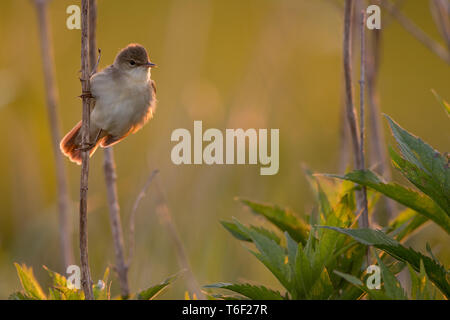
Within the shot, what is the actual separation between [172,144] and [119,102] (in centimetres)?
127

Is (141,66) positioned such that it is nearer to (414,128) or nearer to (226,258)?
(226,258)

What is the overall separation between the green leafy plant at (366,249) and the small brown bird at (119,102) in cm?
81

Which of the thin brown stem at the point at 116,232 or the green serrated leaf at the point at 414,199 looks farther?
the thin brown stem at the point at 116,232

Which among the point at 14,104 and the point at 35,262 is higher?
the point at 14,104

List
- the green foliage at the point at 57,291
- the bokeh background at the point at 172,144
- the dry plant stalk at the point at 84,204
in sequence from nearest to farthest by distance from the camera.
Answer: the dry plant stalk at the point at 84,204
the green foliage at the point at 57,291
the bokeh background at the point at 172,144

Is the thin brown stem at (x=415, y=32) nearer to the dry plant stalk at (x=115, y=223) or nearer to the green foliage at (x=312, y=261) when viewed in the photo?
the green foliage at (x=312, y=261)

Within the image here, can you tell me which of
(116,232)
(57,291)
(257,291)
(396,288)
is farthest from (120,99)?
(396,288)

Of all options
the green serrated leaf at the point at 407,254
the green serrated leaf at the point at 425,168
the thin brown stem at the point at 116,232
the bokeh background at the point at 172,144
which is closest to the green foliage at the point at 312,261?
the green serrated leaf at the point at 407,254

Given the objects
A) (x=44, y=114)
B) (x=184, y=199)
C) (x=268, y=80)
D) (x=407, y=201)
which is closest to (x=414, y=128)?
(x=268, y=80)

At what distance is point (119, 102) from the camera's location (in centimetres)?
221

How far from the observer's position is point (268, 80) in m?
3.55

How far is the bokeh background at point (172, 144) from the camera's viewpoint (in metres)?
3.26

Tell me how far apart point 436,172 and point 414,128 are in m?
3.15

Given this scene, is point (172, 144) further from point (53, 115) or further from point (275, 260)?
point (275, 260)
